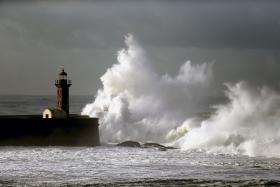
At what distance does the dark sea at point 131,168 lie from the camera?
1566cm

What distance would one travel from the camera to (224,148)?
24906 millimetres

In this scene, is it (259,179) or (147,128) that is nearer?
(259,179)

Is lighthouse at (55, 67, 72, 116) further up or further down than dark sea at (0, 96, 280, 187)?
further up

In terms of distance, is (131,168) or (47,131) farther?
(47,131)

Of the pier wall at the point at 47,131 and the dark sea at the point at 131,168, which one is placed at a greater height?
the pier wall at the point at 47,131

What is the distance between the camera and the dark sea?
15.7 metres

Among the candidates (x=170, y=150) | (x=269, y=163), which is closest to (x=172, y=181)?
(x=269, y=163)

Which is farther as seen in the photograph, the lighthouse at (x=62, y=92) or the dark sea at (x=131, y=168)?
the lighthouse at (x=62, y=92)

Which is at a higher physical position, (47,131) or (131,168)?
(47,131)

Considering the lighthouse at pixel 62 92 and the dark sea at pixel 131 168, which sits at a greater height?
the lighthouse at pixel 62 92

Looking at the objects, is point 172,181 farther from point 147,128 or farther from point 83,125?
point 147,128

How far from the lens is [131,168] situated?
18.4 metres

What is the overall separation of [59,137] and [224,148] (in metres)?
6.37

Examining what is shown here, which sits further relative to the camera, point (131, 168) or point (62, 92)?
point (62, 92)
